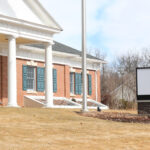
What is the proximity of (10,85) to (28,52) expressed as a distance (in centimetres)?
765

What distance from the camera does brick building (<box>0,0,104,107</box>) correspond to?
84.8ft

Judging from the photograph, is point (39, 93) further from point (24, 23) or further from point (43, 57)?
point (24, 23)

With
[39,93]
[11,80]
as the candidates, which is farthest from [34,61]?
[11,80]

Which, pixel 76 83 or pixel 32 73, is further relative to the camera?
pixel 76 83

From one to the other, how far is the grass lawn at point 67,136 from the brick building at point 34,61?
24.0 ft

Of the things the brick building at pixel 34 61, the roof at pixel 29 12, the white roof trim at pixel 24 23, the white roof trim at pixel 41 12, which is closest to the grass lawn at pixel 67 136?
the brick building at pixel 34 61

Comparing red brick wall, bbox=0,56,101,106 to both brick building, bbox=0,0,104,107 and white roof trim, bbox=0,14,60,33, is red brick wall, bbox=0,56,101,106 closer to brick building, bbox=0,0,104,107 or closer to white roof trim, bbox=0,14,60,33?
brick building, bbox=0,0,104,107

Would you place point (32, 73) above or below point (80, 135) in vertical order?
above

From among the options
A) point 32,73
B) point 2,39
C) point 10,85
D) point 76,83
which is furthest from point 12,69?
point 76,83

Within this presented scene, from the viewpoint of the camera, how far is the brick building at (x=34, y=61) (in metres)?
25.8

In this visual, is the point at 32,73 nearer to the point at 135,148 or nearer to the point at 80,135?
the point at 80,135

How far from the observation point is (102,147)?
12.9 meters

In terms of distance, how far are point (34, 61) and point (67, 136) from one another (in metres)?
19.2

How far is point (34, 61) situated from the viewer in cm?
3347
